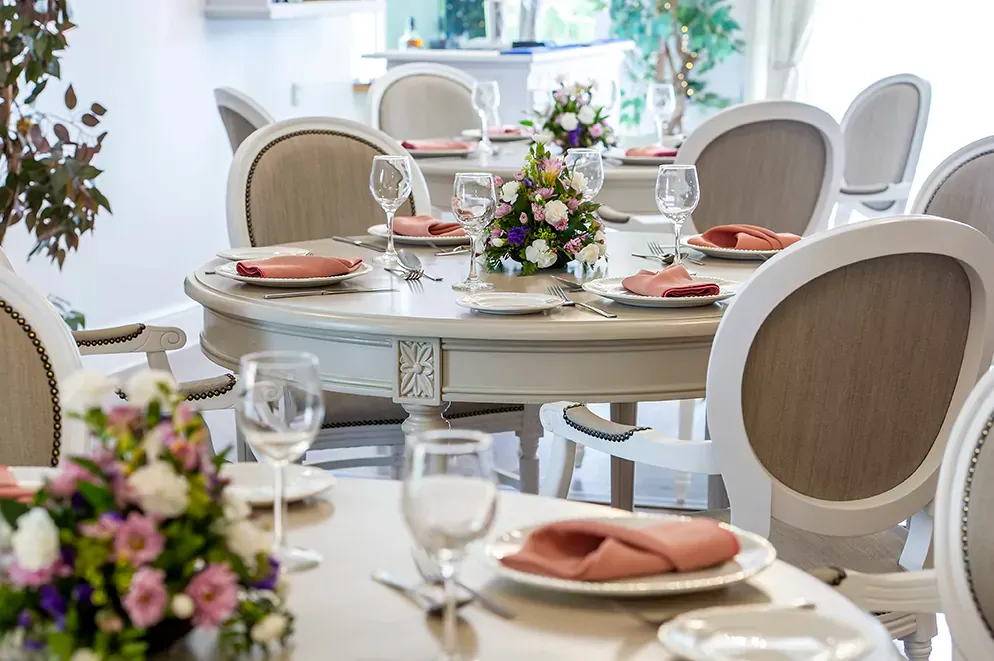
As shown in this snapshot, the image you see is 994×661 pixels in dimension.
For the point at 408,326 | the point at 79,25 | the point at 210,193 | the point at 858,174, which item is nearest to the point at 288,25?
the point at 210,193

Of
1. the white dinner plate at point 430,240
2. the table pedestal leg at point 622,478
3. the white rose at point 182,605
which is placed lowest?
the table pedestal leg at point 622,478

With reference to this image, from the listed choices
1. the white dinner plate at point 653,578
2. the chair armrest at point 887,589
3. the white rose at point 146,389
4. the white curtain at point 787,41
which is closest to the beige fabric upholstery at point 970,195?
the chair armrest at point 887,589

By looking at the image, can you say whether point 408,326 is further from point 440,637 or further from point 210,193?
point 210,193

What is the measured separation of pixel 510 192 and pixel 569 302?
292 millimetres

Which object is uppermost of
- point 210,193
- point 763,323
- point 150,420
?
point 150,420

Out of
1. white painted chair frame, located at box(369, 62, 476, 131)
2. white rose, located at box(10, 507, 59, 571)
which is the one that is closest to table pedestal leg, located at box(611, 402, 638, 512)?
white rose, located at box(10, 507, 59, 571)

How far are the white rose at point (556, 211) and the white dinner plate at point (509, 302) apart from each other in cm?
21

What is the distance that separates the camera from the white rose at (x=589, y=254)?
6.93ft

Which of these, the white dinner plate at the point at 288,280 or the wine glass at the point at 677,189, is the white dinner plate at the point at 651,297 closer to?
the wine glass at the point at 677,189

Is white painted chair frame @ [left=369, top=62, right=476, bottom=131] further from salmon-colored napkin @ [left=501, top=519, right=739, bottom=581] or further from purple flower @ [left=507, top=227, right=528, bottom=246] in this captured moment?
salmon-colored napkin @ [left=501, top=519, right=739, bottom=581]

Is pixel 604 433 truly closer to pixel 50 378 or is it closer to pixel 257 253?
pixel 50 378

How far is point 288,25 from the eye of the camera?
542cm

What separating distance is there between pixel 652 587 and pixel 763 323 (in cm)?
73

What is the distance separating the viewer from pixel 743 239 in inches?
90.4
